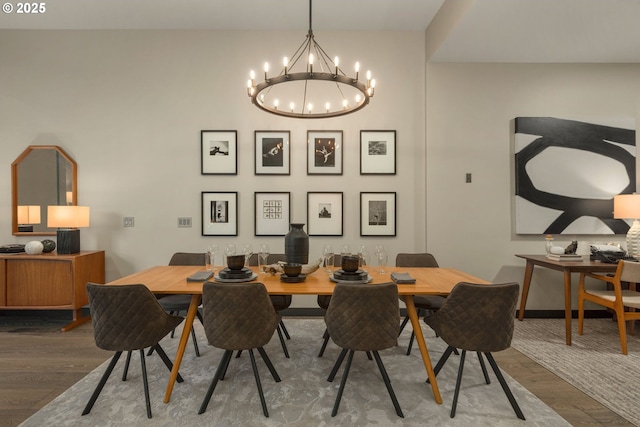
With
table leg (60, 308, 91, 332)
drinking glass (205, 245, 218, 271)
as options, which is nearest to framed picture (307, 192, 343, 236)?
drinking glass (205, 245, 218, 271)

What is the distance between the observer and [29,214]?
12.7 ft

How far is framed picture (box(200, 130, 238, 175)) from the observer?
391 centimetres

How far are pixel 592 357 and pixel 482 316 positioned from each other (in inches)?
71.4

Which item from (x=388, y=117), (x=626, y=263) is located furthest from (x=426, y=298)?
(x=388, y=117)

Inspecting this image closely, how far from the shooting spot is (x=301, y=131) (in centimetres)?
394

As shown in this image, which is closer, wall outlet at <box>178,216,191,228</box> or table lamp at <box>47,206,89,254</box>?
table lamp at <box>47,206,89,254</box>

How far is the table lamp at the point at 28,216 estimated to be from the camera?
12.7 feet

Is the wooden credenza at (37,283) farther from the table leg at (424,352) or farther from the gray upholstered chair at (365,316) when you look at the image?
the table leg at (424,352)

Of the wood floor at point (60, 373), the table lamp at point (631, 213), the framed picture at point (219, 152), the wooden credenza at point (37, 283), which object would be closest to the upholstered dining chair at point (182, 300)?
the wood floor at point (60, 373)

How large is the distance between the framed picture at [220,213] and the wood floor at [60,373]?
5.28ft

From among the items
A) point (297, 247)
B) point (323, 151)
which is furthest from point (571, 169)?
point (297, 247)

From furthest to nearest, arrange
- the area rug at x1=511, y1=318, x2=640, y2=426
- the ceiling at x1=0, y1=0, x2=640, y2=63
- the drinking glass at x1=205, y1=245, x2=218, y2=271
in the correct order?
the ceiling at x1=0, y1=0, x2=640, y2=63
the drinking glass at x1=205, y1=245, x2=218, y2=271
the area rug at x1=511, y1=318, x2=640, y2=426

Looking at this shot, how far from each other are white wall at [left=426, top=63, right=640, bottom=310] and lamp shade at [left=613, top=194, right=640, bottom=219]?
868 mm

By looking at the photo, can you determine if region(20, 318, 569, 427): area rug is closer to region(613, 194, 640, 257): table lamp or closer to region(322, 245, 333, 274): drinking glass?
region(322, 245, 333, 274): drinking glass
